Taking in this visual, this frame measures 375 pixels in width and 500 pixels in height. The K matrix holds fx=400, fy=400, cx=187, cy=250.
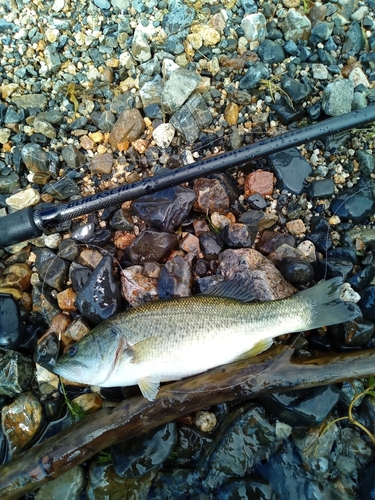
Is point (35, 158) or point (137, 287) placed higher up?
point (35, 158)

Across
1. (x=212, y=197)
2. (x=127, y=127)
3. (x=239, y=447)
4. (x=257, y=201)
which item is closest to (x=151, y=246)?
(x=212, y=197)

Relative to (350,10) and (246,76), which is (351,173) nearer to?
(246,76)

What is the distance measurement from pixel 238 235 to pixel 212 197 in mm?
518

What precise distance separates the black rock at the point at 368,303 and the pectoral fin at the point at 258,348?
1.05m

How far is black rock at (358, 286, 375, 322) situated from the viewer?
392cm

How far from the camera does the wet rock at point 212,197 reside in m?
4.32

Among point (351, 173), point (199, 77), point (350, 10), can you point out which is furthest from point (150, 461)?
point (350, 10)

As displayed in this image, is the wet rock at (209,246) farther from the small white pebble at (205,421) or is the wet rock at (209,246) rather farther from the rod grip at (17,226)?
the rod grip at (17,226)

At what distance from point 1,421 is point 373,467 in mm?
3613

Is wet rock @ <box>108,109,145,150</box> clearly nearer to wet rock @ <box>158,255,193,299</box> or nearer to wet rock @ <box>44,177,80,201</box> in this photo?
wet rock @ <box>44,177,80,201</box>

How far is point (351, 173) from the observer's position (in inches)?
176

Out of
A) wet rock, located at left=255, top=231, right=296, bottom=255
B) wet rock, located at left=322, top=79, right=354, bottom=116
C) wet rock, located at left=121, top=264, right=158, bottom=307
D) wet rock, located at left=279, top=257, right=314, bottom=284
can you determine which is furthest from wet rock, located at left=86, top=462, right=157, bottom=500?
wet rock, located at left=322, top=79, right=354, bottom=116

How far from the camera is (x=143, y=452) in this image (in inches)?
146

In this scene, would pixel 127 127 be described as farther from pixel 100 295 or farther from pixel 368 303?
Answer: pixel 368 303
